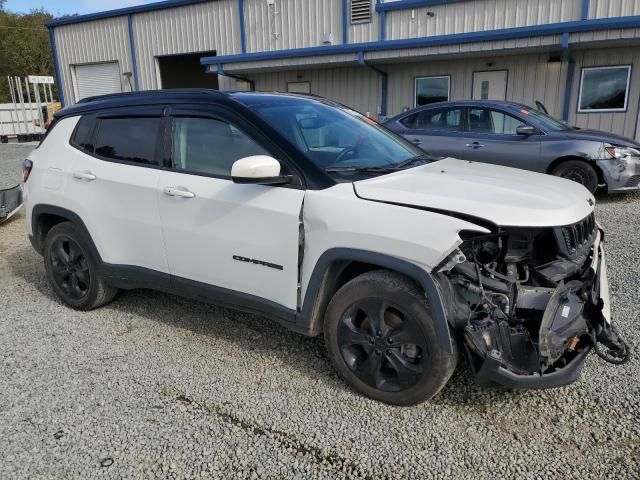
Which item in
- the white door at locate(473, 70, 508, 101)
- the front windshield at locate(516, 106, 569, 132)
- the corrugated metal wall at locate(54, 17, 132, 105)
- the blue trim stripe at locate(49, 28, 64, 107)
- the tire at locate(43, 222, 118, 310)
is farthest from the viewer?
the blue trim stripe at locate(49, 28, 64, 107)

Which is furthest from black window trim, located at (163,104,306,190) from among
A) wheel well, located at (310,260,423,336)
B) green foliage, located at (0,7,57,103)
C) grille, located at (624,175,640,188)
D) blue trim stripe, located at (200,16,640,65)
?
green foliage, located at (0,7,57,103)

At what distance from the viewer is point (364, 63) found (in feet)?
45.8

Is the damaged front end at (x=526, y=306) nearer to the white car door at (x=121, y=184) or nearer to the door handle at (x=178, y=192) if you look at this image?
the door handle at (x=178, y=192)

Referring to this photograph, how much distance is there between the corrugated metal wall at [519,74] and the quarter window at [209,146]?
464 inches

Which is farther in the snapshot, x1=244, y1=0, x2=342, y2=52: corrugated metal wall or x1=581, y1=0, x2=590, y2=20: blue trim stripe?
x1=244, y1=0, x2=342, y2=52: corrugated metal wall

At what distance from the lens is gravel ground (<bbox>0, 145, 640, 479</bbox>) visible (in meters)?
2.49

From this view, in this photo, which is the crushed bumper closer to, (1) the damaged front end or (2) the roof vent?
(1) the damaged front end

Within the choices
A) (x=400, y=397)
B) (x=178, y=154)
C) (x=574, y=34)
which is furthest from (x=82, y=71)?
(x=400, y=397)

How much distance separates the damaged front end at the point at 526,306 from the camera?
2557mm

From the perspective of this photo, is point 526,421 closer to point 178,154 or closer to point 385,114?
point 178,154

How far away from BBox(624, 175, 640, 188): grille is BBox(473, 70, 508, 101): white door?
20.6 feet

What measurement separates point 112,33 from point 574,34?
16.8 m

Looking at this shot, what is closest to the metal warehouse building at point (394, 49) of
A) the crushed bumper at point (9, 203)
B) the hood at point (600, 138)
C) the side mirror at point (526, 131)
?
the hood at point (600, 138)

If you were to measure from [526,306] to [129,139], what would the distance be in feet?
9.88
